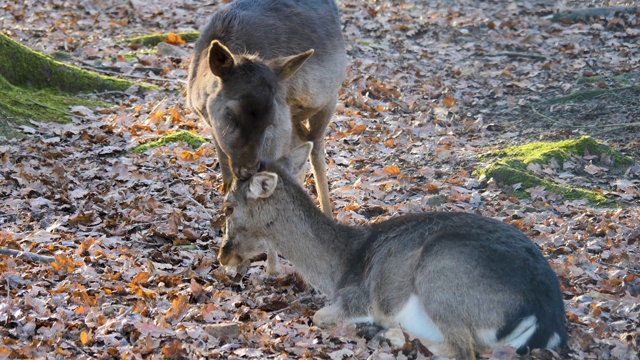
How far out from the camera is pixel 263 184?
662 centimetres

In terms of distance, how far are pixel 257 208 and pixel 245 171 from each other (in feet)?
1.29

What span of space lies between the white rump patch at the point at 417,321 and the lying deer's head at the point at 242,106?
1822 mm

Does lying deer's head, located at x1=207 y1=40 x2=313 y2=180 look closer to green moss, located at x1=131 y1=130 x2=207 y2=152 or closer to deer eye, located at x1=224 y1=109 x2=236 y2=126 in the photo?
deer eye, located at x1=224 y1=109 x2=236 y2=126

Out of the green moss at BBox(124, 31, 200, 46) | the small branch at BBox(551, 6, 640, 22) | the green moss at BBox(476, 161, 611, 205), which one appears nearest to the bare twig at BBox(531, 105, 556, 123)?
the green moss at BBox(476, 161, 611, 205)

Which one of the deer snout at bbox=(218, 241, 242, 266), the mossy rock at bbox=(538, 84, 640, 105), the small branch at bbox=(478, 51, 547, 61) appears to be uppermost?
the deer snout at bbox=(218, 241, 242, 266)

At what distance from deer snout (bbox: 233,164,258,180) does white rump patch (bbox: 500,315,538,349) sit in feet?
8.41

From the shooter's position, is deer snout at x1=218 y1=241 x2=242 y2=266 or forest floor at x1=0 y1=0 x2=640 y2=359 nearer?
forest floor at x1=0 y1=0 x2=640 y2=359

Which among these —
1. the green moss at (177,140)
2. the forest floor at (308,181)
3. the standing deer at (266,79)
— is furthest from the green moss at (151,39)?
the standing deer at (266,79)

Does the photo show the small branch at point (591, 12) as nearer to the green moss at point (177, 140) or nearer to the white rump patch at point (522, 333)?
the green moss at point (177, 140)

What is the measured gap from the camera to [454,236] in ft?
19.9

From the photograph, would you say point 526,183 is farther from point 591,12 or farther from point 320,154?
point 591,12

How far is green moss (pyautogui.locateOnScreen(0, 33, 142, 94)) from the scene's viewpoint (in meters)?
11.4

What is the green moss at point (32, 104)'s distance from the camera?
1049cm

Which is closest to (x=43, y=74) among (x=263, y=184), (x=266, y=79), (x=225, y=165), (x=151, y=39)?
(x=151, y=39)
